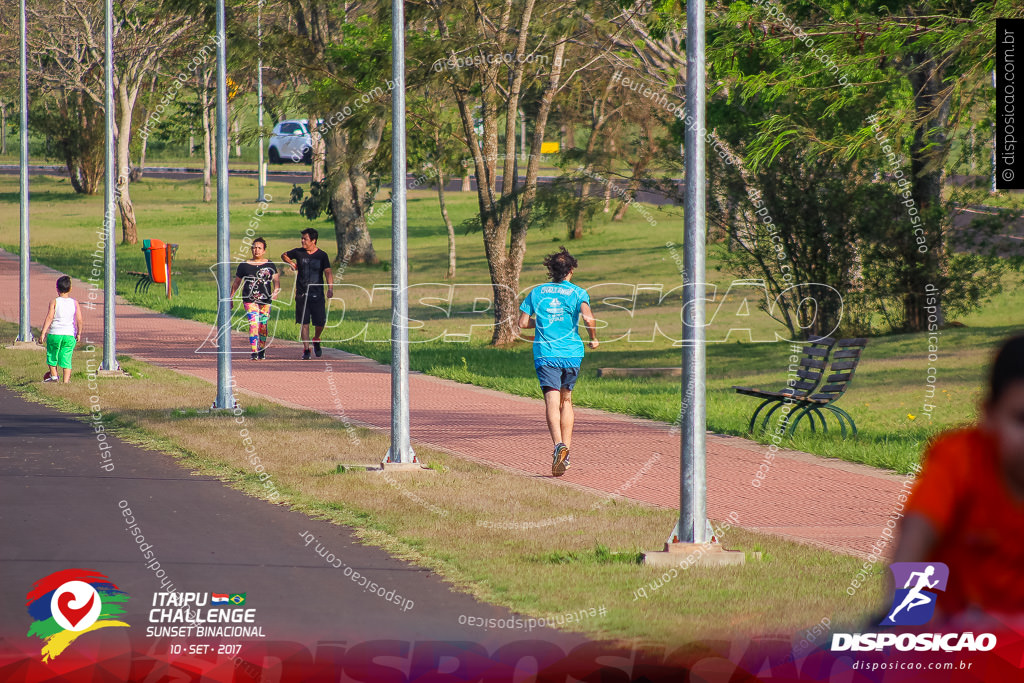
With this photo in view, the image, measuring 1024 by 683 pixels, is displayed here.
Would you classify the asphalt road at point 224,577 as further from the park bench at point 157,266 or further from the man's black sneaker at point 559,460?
the park bench at point 157,266

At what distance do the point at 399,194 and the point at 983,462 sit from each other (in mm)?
7787

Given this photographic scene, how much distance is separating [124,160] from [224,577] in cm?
3528

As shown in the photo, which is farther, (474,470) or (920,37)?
(920,37)

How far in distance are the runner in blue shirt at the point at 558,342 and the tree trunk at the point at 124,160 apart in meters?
30.5

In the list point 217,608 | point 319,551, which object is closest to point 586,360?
point 319,551

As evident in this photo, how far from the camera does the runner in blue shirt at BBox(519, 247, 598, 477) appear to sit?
32.4 feet

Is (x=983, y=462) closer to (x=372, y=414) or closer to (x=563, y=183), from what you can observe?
(x=372, y=414)

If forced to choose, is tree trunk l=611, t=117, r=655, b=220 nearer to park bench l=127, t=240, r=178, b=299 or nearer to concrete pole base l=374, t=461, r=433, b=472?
concrete pole base l=374, t=461, r=433, b=472

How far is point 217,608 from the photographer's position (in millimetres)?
5980

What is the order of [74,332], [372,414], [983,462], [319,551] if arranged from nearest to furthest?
1. [983,462]
2. [319,551]
3. [372,414]
4. [74,332]

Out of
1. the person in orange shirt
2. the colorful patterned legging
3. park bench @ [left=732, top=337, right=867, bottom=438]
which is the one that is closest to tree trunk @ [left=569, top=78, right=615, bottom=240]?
the colorful patterned legging

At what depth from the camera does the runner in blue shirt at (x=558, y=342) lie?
32.4ft

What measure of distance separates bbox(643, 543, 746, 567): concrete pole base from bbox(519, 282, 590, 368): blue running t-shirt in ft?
10.1

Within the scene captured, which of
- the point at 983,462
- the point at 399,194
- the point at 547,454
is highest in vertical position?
the point at 399,194
